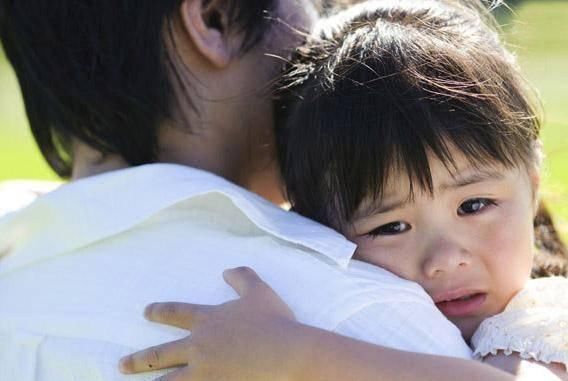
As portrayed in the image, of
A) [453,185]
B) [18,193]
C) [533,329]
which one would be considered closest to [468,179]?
[453,185]

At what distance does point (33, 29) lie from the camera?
1.53 m

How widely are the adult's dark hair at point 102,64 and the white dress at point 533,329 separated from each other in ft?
1.83

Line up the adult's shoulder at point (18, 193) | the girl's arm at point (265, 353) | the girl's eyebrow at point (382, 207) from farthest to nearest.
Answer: the adult's shoulder at point (18, 193), the girl's eyebrow at point (382, 207), the girl's arm at point (265, 353)

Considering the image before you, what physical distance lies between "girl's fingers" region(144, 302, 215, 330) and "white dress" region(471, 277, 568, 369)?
34 centimetres

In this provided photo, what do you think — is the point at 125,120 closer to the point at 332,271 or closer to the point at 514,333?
the point at 332,271

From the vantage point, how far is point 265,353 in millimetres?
1147

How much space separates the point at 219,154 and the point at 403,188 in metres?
0.33

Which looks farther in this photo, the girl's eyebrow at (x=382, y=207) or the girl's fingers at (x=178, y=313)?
the girl's eyebrow at (x=382, y=207)

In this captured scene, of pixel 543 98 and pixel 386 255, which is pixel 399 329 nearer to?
pixel 386 255

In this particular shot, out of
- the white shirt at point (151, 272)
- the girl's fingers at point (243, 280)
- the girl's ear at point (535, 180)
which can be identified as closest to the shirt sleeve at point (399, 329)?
the white shirt at point (151, 272)

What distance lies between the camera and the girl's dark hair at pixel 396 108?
1384 millimetres

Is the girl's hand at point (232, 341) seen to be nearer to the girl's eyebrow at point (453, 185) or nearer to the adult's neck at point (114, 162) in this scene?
the girl's eyebrow at point (453, 185)

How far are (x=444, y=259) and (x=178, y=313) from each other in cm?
38

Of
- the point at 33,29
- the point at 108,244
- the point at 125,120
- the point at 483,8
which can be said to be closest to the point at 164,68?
the point at 125,120
